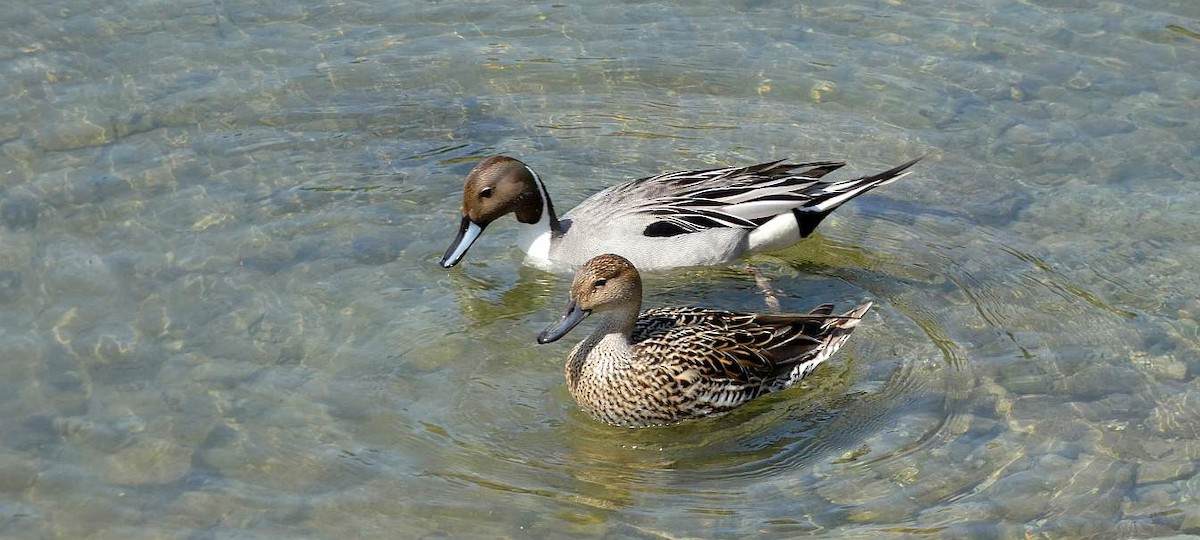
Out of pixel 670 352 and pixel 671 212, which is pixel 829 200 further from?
pixel 670 352

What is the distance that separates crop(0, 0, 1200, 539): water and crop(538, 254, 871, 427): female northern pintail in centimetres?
16

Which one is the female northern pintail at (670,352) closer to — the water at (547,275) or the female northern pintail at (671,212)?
the water at (547,275)

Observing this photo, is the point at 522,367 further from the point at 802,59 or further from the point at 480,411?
the point at 802,59

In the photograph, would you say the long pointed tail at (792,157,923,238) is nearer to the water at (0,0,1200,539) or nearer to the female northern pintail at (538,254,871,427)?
Answer: the water at (0,0,1200,539)

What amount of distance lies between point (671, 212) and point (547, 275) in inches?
36.9

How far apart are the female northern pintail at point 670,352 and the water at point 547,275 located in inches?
6.2

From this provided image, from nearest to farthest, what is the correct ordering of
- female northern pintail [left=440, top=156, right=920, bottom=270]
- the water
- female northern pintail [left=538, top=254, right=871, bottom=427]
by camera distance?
the water, female northern pintail [left=538, top=254, right=871, bottom=427], female northern pintail [left=440, top=156, right=920, bottom=270]

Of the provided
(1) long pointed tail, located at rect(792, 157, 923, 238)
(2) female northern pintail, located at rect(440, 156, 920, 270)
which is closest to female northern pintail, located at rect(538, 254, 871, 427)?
(2) female northern pintail, located at rect(440, 156, 920, 270)

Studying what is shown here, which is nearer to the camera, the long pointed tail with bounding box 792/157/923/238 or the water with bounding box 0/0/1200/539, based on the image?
the water with bounding box 0/0/1200/539

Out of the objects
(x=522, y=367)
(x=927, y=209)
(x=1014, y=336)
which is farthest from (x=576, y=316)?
(x=927, y=209)

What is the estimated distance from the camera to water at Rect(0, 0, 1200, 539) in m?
6.89

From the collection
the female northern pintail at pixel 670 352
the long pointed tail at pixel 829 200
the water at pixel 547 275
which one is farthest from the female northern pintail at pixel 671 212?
the female northern pintail at pixel 670 352

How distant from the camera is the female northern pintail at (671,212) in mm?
9312

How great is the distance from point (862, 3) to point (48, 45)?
6707mm
